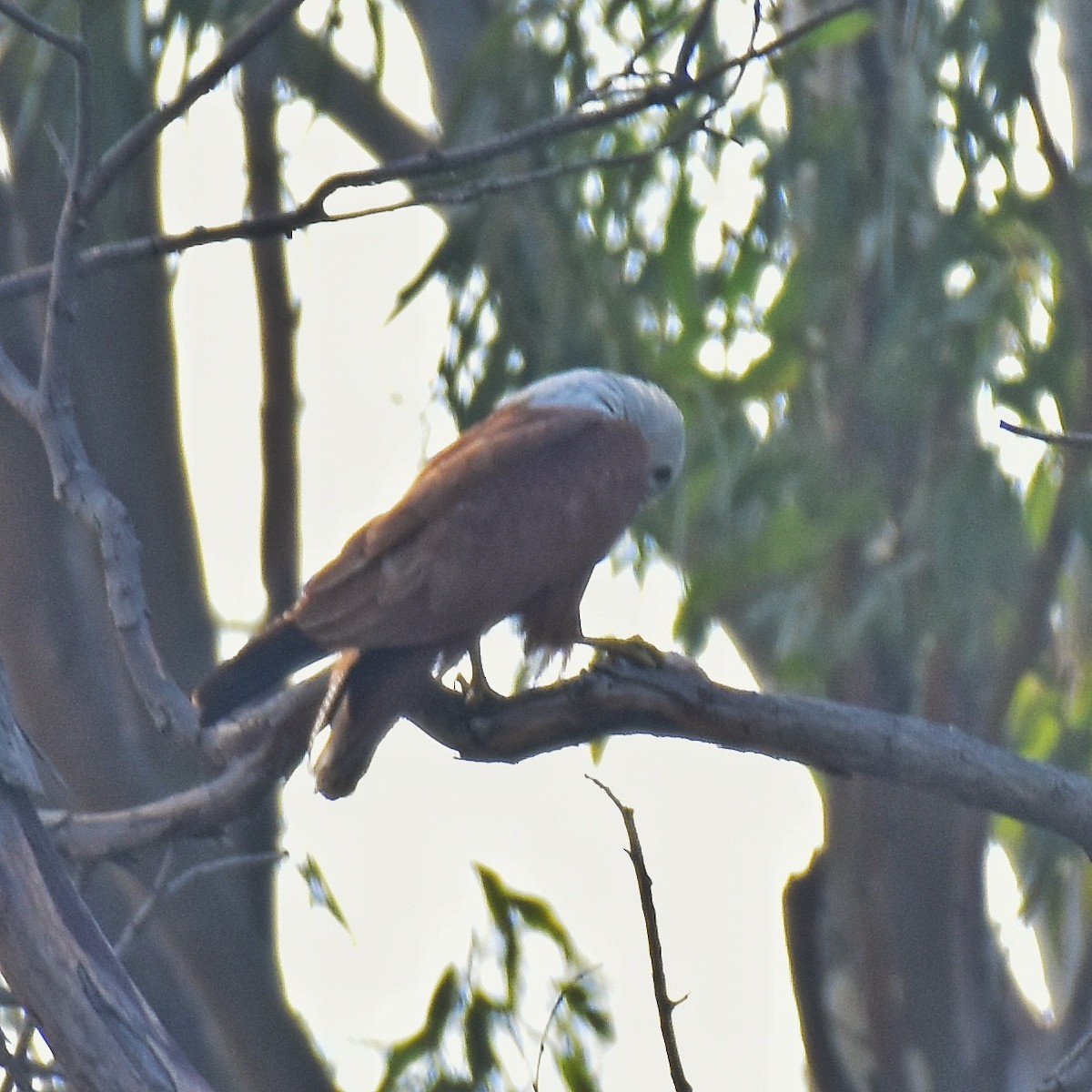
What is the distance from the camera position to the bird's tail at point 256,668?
179 cm

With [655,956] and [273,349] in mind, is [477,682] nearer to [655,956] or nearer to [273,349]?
[655,956]

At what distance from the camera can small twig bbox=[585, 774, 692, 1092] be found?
1.17 meters

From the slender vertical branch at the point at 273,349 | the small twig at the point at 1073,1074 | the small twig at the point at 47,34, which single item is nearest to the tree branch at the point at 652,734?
the small twig at the point at 1073,1074

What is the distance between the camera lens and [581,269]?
9.86 feet

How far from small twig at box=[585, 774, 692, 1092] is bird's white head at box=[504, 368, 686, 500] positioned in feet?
3.84

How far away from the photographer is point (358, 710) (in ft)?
5.72

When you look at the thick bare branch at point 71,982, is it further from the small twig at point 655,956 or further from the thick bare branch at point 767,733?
the thick bare branch at point 767,733

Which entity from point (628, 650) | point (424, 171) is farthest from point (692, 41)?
point (628, 650)

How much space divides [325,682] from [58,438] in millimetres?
349

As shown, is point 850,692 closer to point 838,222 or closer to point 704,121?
point 838,222

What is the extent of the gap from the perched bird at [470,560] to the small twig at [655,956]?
56cm

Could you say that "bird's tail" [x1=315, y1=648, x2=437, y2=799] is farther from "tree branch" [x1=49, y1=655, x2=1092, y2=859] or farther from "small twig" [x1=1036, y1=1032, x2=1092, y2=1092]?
"small twig" [x1=1036, y1=1032, x2=1092, y2=1092]

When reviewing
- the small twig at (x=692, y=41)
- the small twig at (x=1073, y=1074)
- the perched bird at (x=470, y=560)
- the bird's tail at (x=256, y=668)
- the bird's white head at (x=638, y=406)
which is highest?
the bird's white head at (x=638, y=406)

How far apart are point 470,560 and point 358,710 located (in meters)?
0.33
